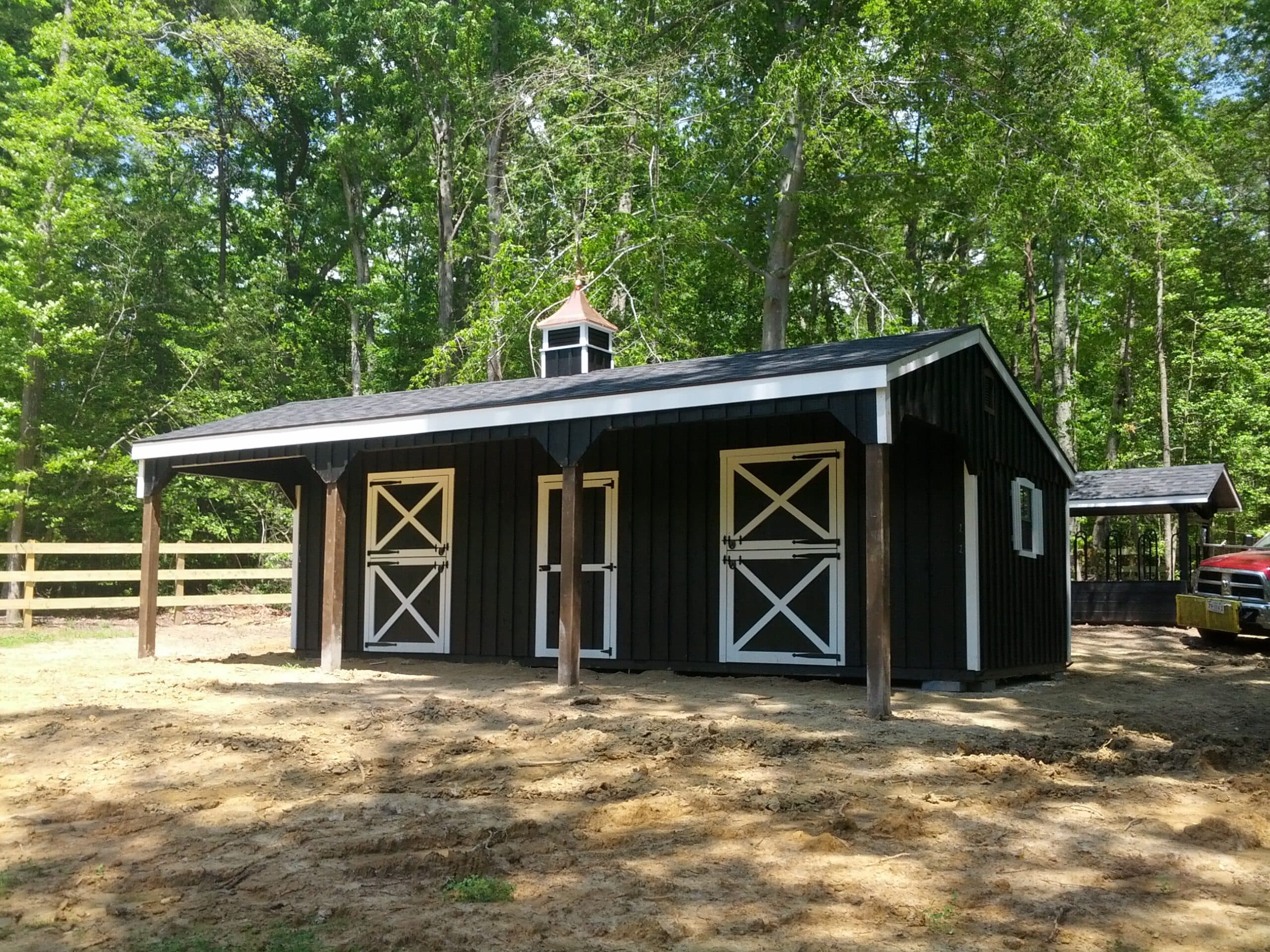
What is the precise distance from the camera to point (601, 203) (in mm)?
19672

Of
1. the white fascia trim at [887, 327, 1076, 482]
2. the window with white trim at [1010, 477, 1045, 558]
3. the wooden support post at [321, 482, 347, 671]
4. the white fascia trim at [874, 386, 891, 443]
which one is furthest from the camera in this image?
the window with white trim at [1010, 477, 1045, 558]

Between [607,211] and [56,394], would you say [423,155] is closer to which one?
[607,211]

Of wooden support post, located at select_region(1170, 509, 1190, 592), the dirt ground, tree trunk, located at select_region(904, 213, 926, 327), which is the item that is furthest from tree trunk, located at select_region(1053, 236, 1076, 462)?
the dirt ground

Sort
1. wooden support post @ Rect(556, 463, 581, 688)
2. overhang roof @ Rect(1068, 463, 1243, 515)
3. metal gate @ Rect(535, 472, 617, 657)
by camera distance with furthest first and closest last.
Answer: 1. overhang roof @ Rect(1068, 463, 1243, 515)
2. metal gate @ Rect(535, 472, 617, 657)
3. wooden support post @ Rect(556, 463, 581, 688)

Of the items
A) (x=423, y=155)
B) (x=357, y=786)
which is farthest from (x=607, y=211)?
(x=357, y=786)

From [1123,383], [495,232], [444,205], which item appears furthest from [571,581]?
[1123,383]

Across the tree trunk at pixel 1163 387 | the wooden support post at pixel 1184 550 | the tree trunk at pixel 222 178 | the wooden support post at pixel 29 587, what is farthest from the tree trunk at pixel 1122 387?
the tree trunk at pixel 222 178

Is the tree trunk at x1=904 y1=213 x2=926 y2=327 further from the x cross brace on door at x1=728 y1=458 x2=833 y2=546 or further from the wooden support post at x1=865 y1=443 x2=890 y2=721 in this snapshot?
the wooden support post at x1=865 y1=443 x2=890 y2=721

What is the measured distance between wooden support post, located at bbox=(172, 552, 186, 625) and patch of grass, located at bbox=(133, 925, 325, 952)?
1405 centimetres

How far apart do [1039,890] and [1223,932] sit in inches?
22.9

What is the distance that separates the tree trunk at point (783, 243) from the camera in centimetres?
1861

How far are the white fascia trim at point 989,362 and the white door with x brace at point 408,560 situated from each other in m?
5.52

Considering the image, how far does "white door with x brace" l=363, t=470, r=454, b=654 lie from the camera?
38.6 ft

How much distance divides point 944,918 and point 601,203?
57.6 feet
